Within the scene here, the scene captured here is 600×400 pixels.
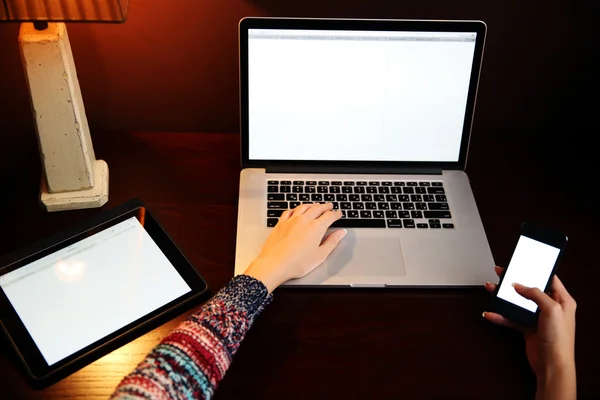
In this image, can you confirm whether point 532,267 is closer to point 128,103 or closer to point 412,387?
point 412,387

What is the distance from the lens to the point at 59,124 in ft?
2.93

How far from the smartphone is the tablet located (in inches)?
16.9

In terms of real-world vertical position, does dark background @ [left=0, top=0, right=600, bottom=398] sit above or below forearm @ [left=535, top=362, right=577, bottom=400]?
above

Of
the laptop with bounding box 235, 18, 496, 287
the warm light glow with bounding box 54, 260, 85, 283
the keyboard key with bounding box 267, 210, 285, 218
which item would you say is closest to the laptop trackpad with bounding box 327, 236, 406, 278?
the laptop with bounding box 235, 18, 496, 287

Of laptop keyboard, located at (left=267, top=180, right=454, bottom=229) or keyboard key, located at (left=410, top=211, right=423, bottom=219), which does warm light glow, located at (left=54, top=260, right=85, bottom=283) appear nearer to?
laptop keyboard, located at (left=267, top=180, right=454, bottom=229)

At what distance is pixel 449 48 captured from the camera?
3.10ft

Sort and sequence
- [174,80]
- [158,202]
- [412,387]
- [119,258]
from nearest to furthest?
1. [412,387]
2. [119,258]
3. [158,202]
4. [174,80]

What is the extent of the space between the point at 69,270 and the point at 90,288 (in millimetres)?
45

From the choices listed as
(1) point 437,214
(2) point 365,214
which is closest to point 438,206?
(1) point 437,214

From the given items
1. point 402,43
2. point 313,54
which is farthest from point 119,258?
→ point 402,43

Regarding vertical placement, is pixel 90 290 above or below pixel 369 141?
below

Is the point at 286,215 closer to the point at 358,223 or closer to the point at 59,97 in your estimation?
the point at 358,223

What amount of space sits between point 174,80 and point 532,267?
71cm

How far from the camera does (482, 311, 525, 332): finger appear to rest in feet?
2.70
